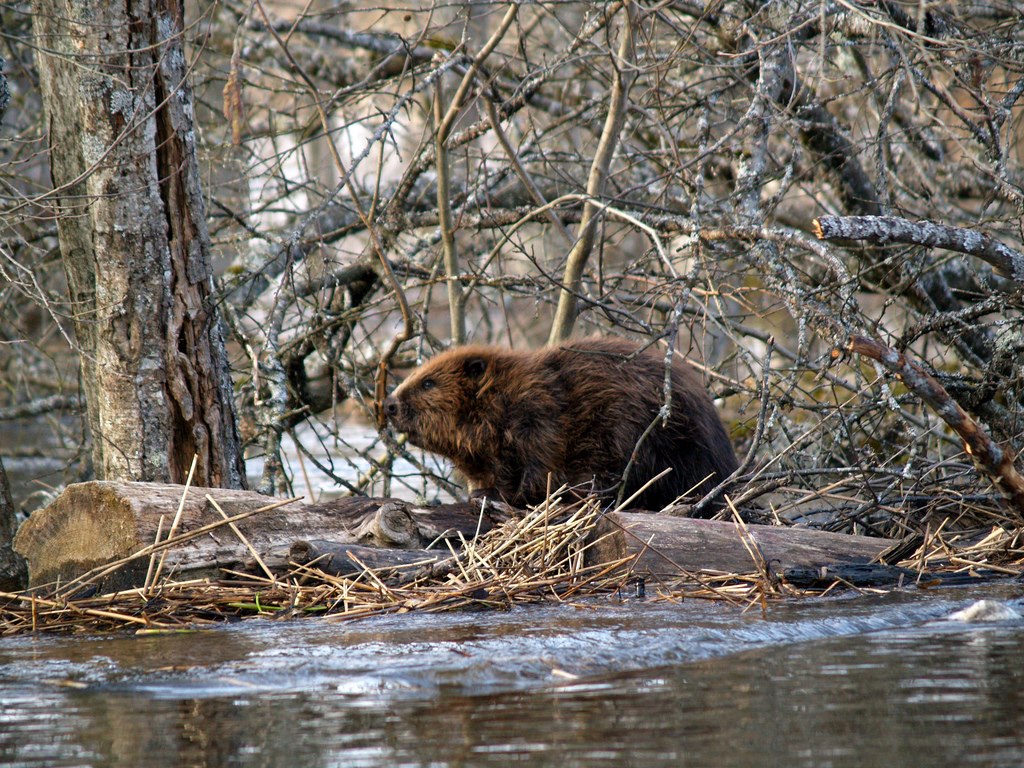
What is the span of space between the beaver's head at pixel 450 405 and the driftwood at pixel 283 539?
1.06 m

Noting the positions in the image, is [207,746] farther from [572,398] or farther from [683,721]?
[572,398]

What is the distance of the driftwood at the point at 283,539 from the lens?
442cm

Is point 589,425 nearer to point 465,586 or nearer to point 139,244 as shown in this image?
point 465,586

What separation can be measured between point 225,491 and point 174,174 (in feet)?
5.04

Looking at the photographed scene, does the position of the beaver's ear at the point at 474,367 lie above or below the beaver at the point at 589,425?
above

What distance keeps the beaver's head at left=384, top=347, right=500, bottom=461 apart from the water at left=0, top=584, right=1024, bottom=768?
185cm

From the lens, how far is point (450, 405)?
6047 mm

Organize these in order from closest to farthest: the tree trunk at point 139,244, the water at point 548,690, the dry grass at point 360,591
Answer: the water at point 548,690, the dry grass at point 360,591, the tree trunk at point 139,244

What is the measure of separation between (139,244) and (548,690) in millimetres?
3146

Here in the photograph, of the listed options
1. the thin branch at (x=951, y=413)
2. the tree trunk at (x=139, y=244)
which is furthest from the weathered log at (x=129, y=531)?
the thin branch at (x=951, y=413)

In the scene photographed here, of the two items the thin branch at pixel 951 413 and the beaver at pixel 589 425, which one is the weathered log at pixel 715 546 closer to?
the thin branch at pixel 951 413

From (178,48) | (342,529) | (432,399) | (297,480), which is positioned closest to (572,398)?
(432,399)

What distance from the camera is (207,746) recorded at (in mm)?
2643

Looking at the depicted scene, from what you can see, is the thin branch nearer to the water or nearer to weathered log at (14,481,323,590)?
the water
